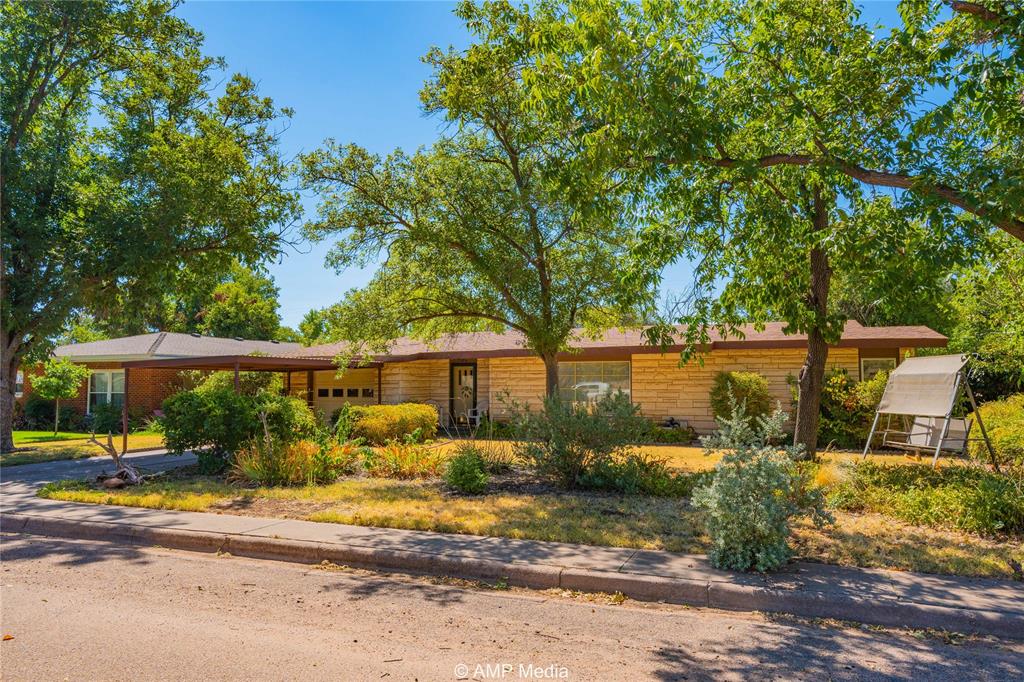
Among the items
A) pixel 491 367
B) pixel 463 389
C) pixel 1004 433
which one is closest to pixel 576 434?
pixel 1004 433

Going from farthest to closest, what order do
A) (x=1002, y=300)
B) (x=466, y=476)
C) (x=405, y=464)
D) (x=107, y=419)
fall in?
(x=107, y=419), (x=1002, y=300), (x=405, y=464), (x=466, y=476)

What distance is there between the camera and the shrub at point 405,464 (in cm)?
1143

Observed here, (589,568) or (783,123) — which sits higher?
(783,123)

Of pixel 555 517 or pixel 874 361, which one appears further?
pixel 874 361

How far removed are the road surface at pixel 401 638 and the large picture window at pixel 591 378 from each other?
1445 cm

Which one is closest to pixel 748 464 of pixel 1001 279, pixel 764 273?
pixel 764 273

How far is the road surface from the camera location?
12.8 ft

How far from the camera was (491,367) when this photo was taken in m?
21.7

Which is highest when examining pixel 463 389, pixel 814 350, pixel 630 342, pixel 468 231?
pixel 468 231

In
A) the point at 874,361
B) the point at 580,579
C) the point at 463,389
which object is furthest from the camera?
the point at 463,389

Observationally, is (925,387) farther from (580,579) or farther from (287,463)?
(287,463)

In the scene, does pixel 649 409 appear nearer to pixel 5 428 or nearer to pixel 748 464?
pixel 748 464

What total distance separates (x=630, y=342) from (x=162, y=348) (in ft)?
51.8

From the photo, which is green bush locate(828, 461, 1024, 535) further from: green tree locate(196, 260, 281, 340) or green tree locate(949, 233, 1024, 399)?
green tree locate(196, 260, 281, 340)
